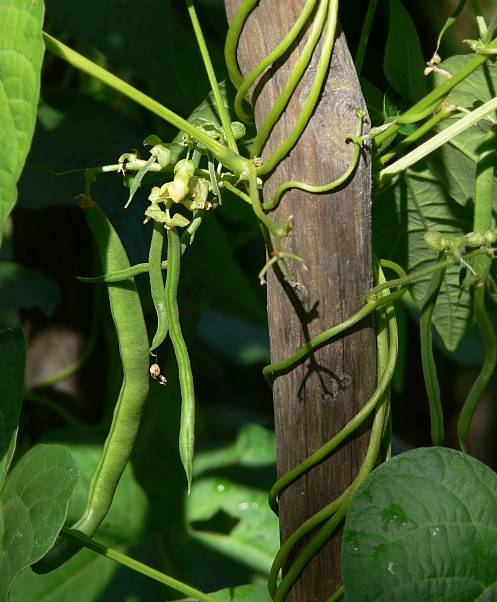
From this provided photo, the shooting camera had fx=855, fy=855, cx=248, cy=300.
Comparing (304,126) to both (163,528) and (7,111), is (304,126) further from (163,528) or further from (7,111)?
(163,528)

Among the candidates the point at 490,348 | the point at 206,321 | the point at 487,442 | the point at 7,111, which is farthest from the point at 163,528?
the point at 487,442

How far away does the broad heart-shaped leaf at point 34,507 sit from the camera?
0.61 m

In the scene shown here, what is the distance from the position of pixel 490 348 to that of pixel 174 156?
0.30 m

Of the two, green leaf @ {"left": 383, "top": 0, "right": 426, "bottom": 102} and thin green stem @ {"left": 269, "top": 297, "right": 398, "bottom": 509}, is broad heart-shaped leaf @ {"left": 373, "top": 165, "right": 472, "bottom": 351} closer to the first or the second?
green leaf @ {"left": 383, "top": 0, "right": 426, "bottom": 102}

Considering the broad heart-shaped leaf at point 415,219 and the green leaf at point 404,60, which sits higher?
the green leaf at point 404,60

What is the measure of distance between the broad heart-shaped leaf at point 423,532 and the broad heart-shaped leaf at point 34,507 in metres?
0.21

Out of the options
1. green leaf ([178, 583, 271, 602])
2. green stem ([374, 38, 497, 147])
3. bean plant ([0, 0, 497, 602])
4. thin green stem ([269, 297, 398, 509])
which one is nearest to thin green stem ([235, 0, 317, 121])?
bean plant ([0, 0, 497, 602])

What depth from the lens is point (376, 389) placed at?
61 cm

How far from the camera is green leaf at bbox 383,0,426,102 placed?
0.74m

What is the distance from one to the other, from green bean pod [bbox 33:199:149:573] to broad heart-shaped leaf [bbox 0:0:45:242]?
0.12 m

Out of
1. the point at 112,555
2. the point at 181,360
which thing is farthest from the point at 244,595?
the point at 181,360

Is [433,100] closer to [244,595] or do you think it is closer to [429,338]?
[429,338]

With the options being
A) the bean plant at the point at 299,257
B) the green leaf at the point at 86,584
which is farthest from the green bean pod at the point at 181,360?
the green leaf at the point at 86,584

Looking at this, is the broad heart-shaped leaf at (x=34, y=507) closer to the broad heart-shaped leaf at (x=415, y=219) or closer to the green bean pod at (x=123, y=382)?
the green bean pod at (x=123, y=382)
